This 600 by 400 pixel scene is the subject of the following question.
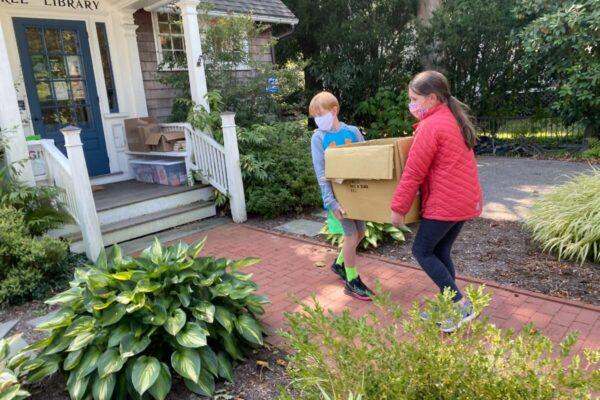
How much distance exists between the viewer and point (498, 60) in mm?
11125

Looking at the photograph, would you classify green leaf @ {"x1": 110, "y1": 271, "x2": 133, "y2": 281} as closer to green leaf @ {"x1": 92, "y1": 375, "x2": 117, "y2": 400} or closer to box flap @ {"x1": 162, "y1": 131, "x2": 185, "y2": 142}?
green leaf @ {"x1": 92, "y1": 375, "x2": 117, "y2": 400}

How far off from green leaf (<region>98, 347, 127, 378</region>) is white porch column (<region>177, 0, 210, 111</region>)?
4.68 meters

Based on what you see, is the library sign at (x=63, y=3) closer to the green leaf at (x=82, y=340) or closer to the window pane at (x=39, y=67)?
the window pane at (x=39, y=67)

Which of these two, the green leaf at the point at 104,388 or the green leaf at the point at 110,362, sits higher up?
the green leaf at the point at 110,362

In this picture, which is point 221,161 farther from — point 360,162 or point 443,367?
point 443,367

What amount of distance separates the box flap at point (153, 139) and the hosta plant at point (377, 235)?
3.42 m

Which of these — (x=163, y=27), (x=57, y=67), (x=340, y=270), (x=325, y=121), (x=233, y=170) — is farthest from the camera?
(x=163, y=27)

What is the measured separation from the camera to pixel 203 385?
2.66m

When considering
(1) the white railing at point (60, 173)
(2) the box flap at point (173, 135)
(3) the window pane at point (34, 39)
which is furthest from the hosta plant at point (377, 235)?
(3) the window pane at point (34, 39)

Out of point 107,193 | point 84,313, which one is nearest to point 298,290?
point 84,313

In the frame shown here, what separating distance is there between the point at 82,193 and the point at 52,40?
3.38 m

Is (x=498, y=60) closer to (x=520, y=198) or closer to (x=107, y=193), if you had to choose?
(x=520, y=198)

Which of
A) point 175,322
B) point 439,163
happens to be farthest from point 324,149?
point 175,322

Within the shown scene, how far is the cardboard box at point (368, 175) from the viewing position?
2984 millimetres
